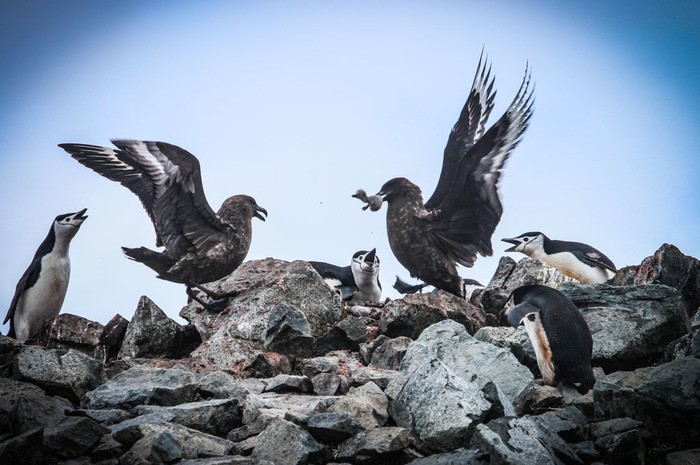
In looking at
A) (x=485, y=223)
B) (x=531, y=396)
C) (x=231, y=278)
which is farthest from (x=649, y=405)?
(x=231, y=278)

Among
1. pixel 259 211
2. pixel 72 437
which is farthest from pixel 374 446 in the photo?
pixel 259 211

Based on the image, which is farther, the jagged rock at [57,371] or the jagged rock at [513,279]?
the jagged rock at [513,279]

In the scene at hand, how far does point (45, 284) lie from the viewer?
9039 millimetres

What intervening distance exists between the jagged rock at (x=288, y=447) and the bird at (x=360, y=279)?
8.49 meters

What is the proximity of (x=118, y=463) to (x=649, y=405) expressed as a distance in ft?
11.1

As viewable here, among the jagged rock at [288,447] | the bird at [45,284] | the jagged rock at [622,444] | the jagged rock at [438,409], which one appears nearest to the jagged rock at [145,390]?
the jagged rock at [288,447]

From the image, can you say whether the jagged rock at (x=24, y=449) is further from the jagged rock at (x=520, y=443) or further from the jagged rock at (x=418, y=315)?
the jagged rock at (x=418, y=315)

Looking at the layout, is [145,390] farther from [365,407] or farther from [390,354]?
[390,354]

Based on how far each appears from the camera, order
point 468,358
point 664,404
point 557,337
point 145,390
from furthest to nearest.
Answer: point 557,337 < point 468,358 < point 145,390 < point 664,404

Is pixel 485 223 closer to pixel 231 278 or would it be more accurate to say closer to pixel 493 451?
pixel 231 278

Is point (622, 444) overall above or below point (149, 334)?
above

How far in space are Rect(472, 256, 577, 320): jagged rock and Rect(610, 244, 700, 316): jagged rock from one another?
1.13 metres

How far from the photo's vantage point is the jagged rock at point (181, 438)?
3607 millimetres

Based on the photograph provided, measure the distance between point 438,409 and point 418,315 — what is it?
9.57 ft
